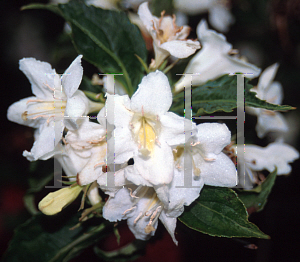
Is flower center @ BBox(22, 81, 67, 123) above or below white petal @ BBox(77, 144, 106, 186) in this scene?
above

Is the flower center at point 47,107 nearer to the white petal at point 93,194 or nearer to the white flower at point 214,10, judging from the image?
the white petal at point 93,194

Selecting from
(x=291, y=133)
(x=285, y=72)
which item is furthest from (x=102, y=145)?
(x=291, y=133)

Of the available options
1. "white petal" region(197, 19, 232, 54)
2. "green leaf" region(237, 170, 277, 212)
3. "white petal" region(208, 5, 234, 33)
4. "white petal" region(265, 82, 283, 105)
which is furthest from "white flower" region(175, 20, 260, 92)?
"white petal" region(208, 5, 234, 33)

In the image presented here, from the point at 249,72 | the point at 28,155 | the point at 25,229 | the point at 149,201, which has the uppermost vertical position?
the point at 249,72

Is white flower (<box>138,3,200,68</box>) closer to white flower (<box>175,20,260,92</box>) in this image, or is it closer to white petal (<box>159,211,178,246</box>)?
white flower (<box>175,20,260,92</box>)

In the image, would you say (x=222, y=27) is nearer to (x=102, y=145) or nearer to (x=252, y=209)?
(x=252, y=209)
